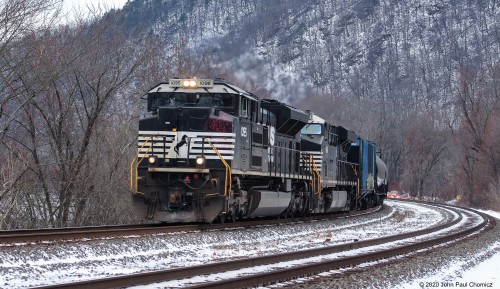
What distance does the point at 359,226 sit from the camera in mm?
21562

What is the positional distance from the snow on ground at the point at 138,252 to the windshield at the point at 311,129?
6.74 metres

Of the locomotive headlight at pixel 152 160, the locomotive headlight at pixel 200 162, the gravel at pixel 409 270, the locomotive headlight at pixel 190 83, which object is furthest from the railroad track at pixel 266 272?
the locomotive headlight at pixel 190 83

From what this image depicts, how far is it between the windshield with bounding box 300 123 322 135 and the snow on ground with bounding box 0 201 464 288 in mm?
6744

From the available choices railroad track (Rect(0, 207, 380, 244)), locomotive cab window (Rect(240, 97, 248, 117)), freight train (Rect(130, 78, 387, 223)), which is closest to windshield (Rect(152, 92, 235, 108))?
freight train (Rect(130, 78, 387, 223))

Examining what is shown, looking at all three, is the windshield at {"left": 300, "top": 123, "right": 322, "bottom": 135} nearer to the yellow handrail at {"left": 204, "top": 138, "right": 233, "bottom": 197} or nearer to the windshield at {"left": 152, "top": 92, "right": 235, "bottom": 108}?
the windshield at {"left": 152, "top": 92, "right": 235, "bottom": 108}

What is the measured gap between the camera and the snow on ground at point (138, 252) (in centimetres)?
950

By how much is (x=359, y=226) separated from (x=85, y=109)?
1020 centimetres

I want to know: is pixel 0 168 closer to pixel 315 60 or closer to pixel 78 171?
pixel 78 171

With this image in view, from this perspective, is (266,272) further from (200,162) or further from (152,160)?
(152,160)

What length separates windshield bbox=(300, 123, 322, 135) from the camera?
24328mm

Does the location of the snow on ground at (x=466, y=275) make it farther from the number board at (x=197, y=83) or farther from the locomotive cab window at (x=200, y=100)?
the number board at (x=197, y=83)

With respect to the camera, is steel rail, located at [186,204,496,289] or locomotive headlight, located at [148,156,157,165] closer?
steel rail, located at [186,204,496,289]

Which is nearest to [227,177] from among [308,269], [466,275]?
[308,269]

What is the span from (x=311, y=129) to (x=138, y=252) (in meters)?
13.4
